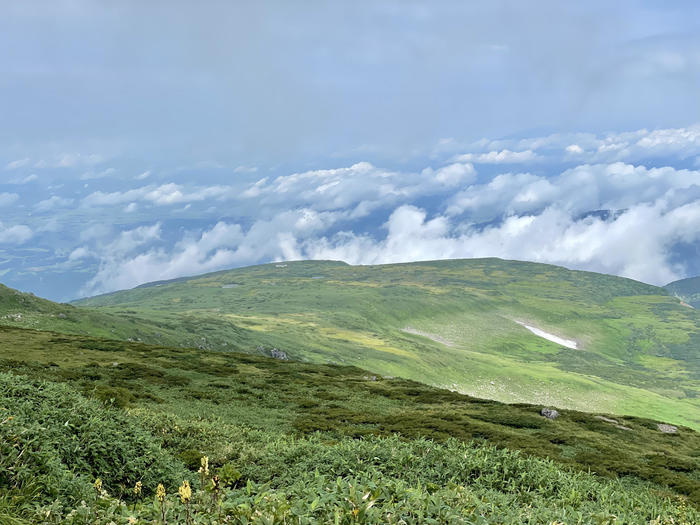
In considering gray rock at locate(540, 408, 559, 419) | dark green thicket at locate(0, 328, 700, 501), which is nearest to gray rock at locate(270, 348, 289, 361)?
dark green thicket at locate(0, 328, 700, 501)

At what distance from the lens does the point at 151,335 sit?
134750 mm

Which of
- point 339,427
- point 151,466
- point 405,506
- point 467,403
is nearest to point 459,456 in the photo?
point 405,506

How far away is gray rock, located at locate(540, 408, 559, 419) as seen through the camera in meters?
60.3

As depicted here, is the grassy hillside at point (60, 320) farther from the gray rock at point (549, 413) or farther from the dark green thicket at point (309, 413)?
the gray rock at point (549, 413)

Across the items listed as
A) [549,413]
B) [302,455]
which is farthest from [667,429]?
[302,455]

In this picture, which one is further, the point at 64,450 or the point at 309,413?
the point at 309,413

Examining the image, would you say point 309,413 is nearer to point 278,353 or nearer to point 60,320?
point 60,320

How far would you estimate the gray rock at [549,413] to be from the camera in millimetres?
60312

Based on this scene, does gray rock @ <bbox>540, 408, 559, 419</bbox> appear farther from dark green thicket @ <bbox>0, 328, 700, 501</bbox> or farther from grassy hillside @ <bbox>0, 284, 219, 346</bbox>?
grassy hillside @ <bbox>0, 284, 219, 346</bbox>

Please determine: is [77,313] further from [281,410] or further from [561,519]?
[561,519]

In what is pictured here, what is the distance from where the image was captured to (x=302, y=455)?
72.8 ft

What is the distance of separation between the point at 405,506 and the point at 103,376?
173 ft

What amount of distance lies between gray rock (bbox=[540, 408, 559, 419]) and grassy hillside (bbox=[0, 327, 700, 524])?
3.77 ft

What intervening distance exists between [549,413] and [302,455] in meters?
49.4
